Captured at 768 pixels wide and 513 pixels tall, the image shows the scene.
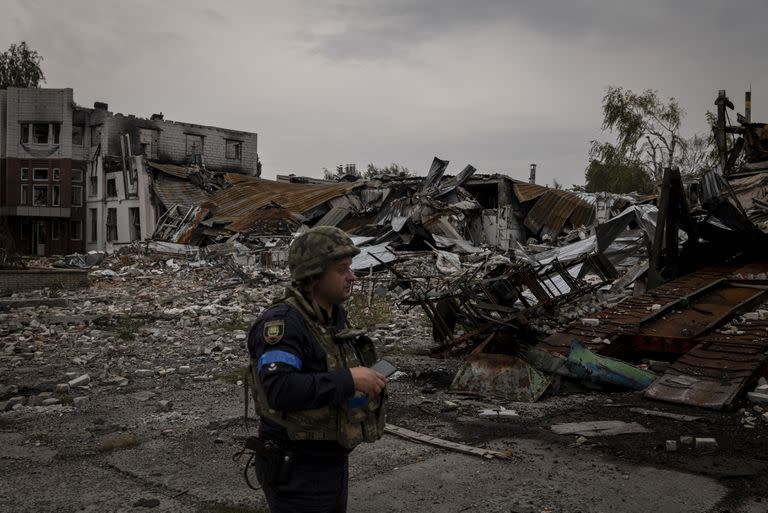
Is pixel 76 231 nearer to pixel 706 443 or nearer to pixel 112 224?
pixel 112 224

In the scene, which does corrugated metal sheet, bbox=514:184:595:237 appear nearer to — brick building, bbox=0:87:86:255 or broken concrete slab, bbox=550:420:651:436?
broken concrete slab, bbox=550:420:651:436

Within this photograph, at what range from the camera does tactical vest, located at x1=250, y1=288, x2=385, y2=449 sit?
2.15 metres

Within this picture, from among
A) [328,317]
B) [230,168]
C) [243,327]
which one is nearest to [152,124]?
[230,168]

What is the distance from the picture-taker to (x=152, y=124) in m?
33.7

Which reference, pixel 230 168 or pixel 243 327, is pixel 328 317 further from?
pixel 230 168

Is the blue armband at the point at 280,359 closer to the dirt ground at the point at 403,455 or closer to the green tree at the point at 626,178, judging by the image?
the dirt ground at the point at 403,455

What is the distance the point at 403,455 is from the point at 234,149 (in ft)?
114

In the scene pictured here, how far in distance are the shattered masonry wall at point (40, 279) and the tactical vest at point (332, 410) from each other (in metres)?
15.9

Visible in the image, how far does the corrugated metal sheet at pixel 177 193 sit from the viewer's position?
29.2 m

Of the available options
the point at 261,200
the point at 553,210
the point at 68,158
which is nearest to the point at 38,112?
the point at 68,158

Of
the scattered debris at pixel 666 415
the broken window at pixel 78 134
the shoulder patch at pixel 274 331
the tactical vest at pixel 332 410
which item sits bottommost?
the scattered debris at pixel 666 415

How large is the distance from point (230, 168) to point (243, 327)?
2815 centimetres

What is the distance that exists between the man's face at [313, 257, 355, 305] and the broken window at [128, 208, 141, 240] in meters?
30.9

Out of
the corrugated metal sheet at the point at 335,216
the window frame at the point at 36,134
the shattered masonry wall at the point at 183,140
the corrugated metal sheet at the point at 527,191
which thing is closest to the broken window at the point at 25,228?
the window frame at the point at 36,134
